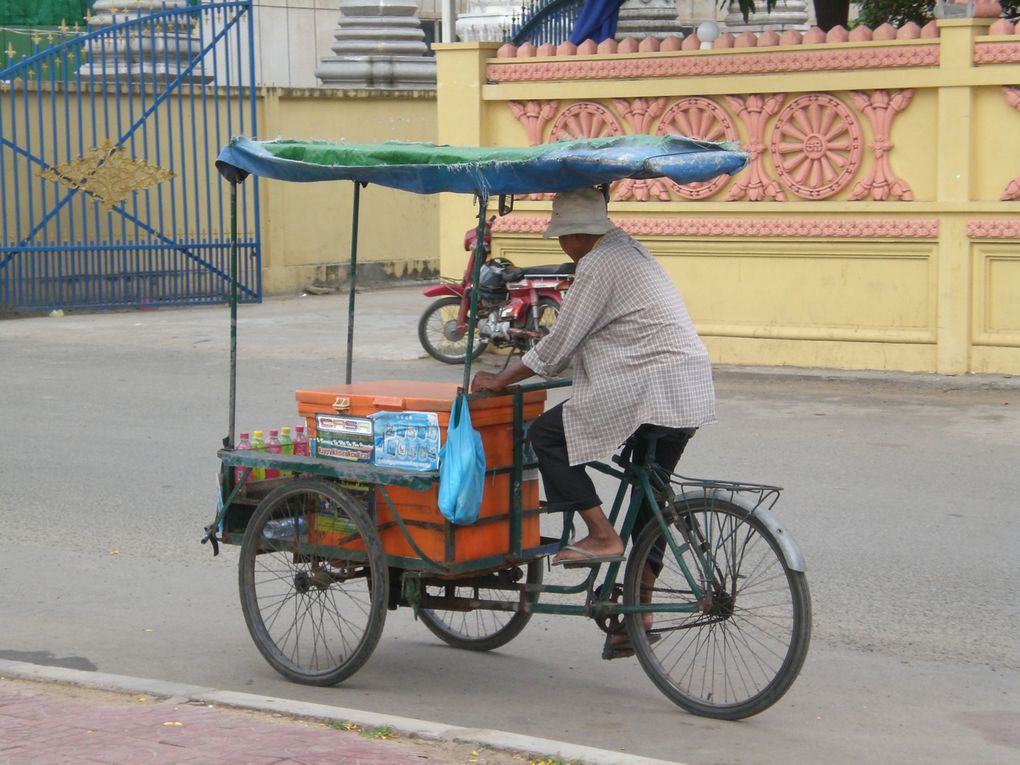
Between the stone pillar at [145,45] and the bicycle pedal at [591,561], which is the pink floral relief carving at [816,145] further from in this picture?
the stone pillar at [145,45]

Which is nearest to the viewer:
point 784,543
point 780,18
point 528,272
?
point 784,543

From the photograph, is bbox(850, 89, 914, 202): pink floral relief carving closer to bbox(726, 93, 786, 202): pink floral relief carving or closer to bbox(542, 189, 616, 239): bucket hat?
bbox(726, 93, 786, 202): pink floral relief carving

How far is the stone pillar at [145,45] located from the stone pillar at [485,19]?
4.68m

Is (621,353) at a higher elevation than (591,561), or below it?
higher

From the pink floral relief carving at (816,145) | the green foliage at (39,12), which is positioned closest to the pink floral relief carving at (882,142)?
the pink floral relief carving at (816,145)

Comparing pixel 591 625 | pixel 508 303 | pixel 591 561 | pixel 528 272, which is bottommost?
pixel 591 625

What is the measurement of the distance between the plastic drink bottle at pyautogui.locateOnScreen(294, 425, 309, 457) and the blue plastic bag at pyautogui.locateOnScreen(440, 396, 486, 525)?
913 millimetres

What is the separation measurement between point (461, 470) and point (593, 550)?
1.85ft

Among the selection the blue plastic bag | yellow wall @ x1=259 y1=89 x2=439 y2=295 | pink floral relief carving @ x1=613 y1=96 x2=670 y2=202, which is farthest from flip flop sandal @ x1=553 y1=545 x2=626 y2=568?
yellow wall @ x1=259 y1=89 x2=439 y2=295

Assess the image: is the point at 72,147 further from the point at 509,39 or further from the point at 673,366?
the point at 673,366

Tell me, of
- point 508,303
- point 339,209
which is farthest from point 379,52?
point 508,303

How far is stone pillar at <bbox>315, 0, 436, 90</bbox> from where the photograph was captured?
22000 millimetres

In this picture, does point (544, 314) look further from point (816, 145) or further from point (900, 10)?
point (900, 10)

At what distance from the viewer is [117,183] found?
673 inches
